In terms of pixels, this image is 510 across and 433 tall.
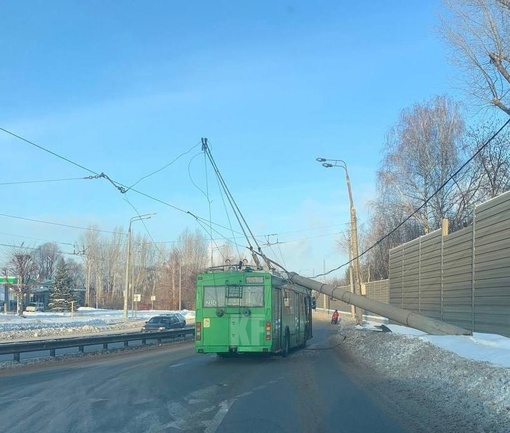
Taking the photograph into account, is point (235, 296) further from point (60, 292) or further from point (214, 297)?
point (60, 292)

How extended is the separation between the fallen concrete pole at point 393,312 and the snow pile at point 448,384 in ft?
3.55

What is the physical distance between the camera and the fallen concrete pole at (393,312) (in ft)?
65.2

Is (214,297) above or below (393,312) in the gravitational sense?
above

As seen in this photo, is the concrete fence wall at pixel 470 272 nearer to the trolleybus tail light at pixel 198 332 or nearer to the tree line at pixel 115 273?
the trolleybus tail light at pixel 198 332

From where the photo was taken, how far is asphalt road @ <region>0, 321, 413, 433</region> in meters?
9.17

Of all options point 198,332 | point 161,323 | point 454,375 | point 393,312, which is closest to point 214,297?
point 198,332

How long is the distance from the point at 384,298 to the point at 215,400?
33.5 meters

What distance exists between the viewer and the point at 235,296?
20344mm

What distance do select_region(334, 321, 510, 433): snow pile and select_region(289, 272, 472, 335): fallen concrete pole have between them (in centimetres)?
108

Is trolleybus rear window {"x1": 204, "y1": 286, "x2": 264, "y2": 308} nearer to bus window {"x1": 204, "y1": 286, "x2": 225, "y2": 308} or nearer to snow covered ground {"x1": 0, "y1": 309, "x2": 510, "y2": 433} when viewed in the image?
bus window {"x1": 204, "y1": 286, "x2": 225, "y2": 308}

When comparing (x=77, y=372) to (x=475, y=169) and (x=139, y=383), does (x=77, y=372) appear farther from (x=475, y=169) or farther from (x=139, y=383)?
(x=475, y=169)

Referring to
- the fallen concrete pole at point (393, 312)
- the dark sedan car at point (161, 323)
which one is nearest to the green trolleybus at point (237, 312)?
the fallen concrete pole at point (393, 312)

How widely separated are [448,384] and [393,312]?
41.0 ft

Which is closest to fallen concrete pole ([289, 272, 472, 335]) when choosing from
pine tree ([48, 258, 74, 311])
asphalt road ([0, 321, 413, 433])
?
asphalt road ([0, 321, 413, 433])
